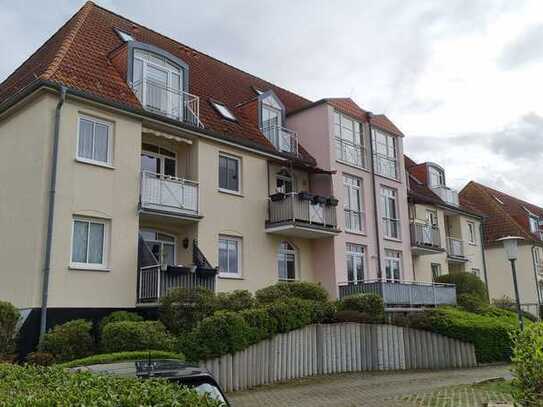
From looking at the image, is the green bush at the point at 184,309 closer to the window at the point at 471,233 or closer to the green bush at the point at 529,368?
the green bush at the point at 529,368

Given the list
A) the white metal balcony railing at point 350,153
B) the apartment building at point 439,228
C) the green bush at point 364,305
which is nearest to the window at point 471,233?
the apartment building at point 439,228

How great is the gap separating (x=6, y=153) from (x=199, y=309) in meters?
8.35

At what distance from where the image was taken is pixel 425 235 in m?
29.9

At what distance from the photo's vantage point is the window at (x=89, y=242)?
16.3 m

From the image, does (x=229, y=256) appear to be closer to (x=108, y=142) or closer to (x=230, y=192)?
(x=230, y=192)

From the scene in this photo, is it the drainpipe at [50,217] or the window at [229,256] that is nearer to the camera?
the drainpipe at [50,217]

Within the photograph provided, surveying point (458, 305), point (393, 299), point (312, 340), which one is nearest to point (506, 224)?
point (458, 305)

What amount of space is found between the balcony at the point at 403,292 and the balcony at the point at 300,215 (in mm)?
2446

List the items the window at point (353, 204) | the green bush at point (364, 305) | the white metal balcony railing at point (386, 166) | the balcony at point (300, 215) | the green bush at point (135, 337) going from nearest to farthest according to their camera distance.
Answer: the green bush at point (135, 337) < the green bush at point (364, 305) < the balcony at point (300, 215) < the window at point (353, 204) < the white metal balcony railing at point (386, 166)

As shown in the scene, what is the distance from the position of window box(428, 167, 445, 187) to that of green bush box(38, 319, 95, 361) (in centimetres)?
Result: 2587

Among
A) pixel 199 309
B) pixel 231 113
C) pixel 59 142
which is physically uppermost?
pixel 231 113

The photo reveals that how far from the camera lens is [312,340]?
16500mm

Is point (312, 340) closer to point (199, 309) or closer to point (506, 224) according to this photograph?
point (199, 309)

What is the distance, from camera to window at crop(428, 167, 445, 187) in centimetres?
3566
